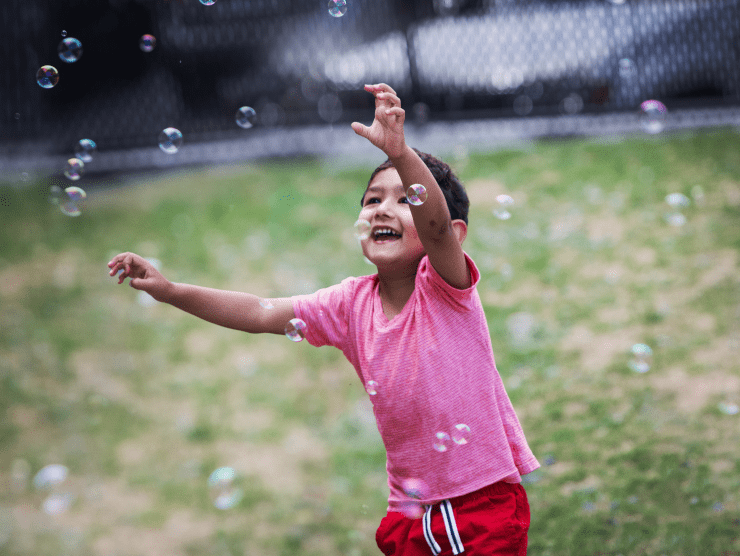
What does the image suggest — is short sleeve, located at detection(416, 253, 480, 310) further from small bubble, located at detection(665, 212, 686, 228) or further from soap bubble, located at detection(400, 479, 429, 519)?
small bubble, located at detection(665, 212, 686, 228)

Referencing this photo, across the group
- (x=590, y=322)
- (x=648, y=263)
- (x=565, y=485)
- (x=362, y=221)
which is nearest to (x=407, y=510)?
(x=362, y=221)

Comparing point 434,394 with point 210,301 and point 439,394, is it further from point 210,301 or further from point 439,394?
point 210,301

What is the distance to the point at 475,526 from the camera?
1742 millimetres

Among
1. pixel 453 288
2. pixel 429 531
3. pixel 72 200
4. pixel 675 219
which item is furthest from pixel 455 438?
pixel 675 219

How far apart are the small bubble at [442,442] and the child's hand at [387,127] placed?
70 cm

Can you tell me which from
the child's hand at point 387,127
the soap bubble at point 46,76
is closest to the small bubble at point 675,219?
the child's hand at point 387,127

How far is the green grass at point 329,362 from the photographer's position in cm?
337

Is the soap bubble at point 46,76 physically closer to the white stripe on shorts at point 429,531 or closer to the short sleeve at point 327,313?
the short sleeve at point 327,313

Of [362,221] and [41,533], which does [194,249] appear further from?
[362,221]

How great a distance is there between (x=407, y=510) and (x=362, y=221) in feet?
2.47

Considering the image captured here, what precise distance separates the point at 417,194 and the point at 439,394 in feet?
1.67

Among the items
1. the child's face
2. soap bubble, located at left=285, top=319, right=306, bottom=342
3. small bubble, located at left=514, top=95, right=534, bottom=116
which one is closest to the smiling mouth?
the child's face

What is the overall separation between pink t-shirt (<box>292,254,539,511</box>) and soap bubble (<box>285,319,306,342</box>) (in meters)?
0.21

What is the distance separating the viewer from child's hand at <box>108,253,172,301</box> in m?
1.90
